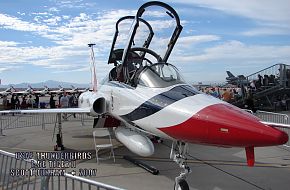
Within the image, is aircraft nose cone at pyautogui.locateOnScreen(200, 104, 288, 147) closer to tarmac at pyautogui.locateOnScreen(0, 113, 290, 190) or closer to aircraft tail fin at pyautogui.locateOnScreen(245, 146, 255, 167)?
aircraft tail fin at pyautogui.locateOnScreen(245, 146, 255, 167)

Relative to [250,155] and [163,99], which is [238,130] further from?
[163,99]

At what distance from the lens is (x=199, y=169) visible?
7.93 metres

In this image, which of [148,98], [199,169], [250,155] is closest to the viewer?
[250,155]

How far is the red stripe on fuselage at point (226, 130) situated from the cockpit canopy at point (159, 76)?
4.38 ft

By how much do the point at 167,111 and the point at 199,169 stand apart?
3039 mm

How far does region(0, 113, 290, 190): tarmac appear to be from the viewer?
668 cm

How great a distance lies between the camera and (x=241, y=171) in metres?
7.73

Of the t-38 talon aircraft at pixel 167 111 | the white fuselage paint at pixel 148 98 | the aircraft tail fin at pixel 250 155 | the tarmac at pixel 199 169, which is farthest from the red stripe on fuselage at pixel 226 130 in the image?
the tarmac at pixel 199 169

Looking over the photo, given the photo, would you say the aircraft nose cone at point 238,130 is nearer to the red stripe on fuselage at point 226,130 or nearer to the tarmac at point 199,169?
the red stripe on fuselage at point 226,130

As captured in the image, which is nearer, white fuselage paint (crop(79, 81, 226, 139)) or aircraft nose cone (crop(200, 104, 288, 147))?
aircraft nose cone (crop(200, 104, 288, 147))

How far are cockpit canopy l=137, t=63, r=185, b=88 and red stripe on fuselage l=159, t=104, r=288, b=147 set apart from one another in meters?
1.34

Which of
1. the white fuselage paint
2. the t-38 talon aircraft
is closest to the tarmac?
the t-38 talon aircraft

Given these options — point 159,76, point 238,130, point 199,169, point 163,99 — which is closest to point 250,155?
point 238,130

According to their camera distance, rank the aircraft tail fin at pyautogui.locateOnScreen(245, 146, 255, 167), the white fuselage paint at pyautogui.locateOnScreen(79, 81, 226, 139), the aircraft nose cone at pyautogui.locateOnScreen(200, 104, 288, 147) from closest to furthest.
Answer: the aircraft nose cone at pyautogui.locateOnScreen(200, 104, 288, 147) < the aircraft tail fin at pyautogui.locateOnScreen(245, 146, 255, 167) < the white fuselage paint at pyautogui.locateOnScreen(79, 81, 226, 139)
